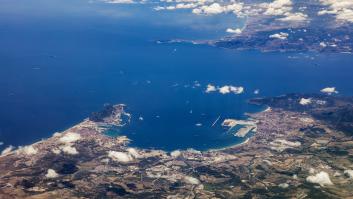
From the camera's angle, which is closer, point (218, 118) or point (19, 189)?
point (19, 189)

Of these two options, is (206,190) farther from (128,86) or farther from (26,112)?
(128,86)

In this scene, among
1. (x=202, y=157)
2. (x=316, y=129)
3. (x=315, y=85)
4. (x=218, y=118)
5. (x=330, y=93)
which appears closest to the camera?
(x=202, y=157)

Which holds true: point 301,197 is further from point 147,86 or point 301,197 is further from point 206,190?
point 147,86

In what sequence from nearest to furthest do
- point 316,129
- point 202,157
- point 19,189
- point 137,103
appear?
point 19,189, point 202,157, point 316,129, point 137,103

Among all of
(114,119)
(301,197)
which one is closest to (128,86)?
(114,119)

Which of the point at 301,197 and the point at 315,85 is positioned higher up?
the point at 315,85

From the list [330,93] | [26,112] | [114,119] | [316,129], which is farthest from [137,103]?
[330,93]
